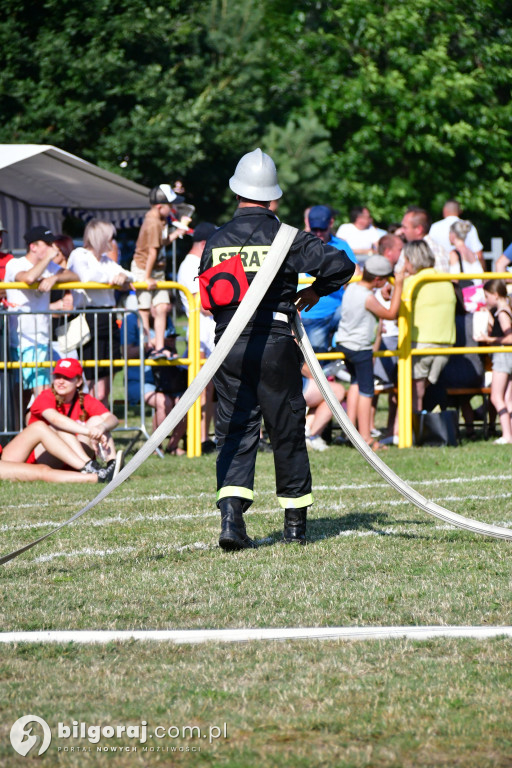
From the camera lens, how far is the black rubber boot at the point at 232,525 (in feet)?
19.9

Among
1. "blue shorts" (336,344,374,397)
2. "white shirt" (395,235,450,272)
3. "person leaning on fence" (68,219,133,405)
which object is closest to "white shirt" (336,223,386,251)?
"white shirt" (395,235,450,272)

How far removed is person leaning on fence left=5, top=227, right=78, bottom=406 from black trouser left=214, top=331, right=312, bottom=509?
452 centimetres

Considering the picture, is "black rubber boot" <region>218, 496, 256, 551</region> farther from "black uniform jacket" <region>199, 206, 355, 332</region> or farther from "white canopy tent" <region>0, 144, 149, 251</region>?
"white canopy tent" <region>0, 144, 149, 251</region>

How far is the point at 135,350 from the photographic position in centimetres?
1086

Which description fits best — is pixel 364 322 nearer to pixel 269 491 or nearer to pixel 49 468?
pixel 269 491

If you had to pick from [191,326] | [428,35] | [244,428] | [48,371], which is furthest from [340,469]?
[428,35]

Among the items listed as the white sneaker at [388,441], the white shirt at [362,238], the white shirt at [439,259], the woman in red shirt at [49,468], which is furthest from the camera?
the white shirt at [362,238]

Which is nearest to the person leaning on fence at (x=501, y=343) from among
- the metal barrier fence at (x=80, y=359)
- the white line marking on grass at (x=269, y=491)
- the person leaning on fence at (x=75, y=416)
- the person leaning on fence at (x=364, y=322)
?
the person leaning on fence at (x=364, y=322)

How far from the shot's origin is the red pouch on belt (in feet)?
19.9

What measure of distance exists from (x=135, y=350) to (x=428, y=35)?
2419 cm

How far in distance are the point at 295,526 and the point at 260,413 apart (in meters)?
0.64

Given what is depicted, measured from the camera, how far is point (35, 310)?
10422mm

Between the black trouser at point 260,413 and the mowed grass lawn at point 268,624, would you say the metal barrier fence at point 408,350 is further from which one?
the black trouser at point 260,413

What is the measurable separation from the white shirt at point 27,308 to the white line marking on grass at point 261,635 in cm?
613
